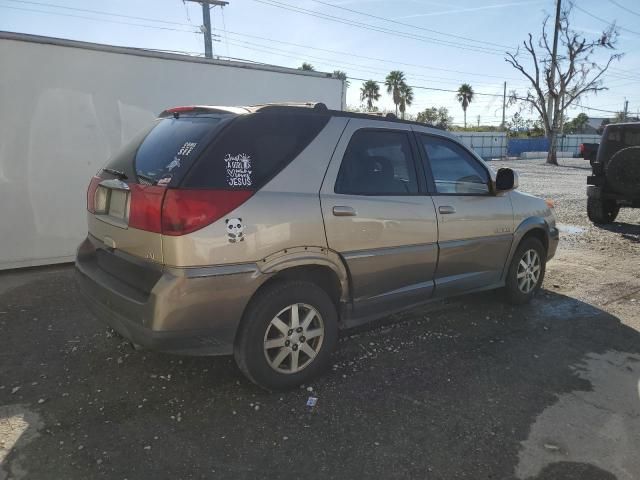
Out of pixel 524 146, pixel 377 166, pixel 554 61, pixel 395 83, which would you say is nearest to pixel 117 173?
pixel 377 166

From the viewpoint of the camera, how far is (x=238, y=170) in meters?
2.86

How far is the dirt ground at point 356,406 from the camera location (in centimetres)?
256

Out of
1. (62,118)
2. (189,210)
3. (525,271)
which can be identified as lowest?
(525,271)

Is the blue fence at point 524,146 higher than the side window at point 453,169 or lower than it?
higher

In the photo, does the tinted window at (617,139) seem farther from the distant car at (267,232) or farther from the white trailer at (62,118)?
the white trailer at (62,118)

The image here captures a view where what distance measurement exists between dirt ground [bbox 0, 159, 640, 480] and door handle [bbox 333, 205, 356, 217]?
115 centimetres

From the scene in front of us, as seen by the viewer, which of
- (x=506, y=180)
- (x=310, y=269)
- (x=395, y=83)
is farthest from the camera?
(x=395, y=83)

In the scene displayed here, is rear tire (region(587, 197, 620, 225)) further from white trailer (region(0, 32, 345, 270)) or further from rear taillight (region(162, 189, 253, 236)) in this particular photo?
rear taillight (region(162, 189, 253, 236))

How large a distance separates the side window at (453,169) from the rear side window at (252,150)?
120 centimetres

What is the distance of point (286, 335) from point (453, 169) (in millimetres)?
2138

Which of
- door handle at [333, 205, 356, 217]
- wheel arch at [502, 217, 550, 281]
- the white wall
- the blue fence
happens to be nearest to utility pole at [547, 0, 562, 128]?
the white wall

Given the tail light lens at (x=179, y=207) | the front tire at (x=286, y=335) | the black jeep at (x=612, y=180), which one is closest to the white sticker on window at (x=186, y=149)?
the tail light lens at (x=179, y=207)

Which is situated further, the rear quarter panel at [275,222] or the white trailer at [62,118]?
the white trailer at [62,118]

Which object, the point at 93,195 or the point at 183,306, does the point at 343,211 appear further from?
the point at 93,195
